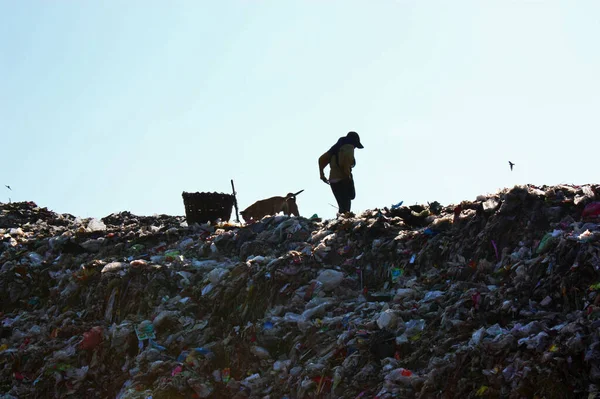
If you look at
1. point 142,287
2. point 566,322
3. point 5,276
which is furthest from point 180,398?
point 5,276

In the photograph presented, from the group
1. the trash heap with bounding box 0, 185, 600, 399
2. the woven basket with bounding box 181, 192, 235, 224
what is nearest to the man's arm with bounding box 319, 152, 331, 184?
the trash heap with bounding box 0, 185, 600, 399

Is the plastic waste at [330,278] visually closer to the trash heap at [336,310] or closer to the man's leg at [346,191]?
the trash heap at [336,310]

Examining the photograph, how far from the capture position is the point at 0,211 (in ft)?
50.4

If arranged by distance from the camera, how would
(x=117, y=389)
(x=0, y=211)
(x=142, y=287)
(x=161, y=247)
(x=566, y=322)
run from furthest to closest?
(x=0, y=211), (x=161, y=247), (x=142, y=287), (x=117, y=389), (x=566, y=322)

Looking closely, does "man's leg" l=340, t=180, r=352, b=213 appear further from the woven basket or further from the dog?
the woven basket

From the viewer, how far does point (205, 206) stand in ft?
38.4

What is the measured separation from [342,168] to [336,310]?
4.11 metres

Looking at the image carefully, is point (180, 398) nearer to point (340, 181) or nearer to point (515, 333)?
point (515, 333)

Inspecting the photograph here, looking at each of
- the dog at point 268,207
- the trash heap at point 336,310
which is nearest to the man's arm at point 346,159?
the trash heap at point 336,310

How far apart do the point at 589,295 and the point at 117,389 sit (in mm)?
4244

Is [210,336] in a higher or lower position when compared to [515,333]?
higher

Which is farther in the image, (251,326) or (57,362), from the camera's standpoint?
Answer: (57,362)

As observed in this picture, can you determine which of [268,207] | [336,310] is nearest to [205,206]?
[268,207]

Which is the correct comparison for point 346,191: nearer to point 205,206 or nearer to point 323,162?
point 323,162
